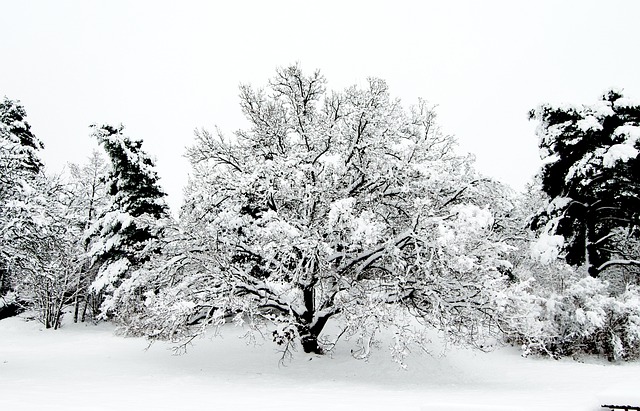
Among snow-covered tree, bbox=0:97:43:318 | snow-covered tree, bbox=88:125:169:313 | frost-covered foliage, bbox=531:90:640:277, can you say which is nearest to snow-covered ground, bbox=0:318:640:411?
snow-covered tree, bbox=0:97:43:318

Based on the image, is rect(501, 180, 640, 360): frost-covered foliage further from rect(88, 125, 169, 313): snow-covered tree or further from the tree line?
rect(88, 125, 169, 313): snow-covered tree

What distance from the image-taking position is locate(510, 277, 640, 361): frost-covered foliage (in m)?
15.5

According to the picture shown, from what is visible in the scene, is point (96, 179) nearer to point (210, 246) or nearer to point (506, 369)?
point (210, 246)

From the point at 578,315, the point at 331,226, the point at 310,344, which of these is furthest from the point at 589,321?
the point at 331,226

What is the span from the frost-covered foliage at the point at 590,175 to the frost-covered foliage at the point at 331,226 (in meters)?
6.79

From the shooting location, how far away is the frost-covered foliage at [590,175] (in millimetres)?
17141

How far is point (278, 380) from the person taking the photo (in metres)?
11.2

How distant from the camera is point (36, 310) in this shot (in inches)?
1025

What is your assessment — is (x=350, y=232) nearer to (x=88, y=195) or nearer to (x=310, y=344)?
(x=310, y=344)

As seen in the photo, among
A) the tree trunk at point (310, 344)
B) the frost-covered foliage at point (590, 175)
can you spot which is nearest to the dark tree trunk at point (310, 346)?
the tree trunk at point (310, 344)

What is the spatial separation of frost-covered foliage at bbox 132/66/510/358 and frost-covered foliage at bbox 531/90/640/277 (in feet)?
22.3

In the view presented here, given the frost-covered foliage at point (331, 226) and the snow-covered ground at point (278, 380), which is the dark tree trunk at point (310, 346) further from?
the snow-covered ground at point (278, 380)

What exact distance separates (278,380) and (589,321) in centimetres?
1081

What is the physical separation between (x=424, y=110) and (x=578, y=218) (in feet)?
29.4
